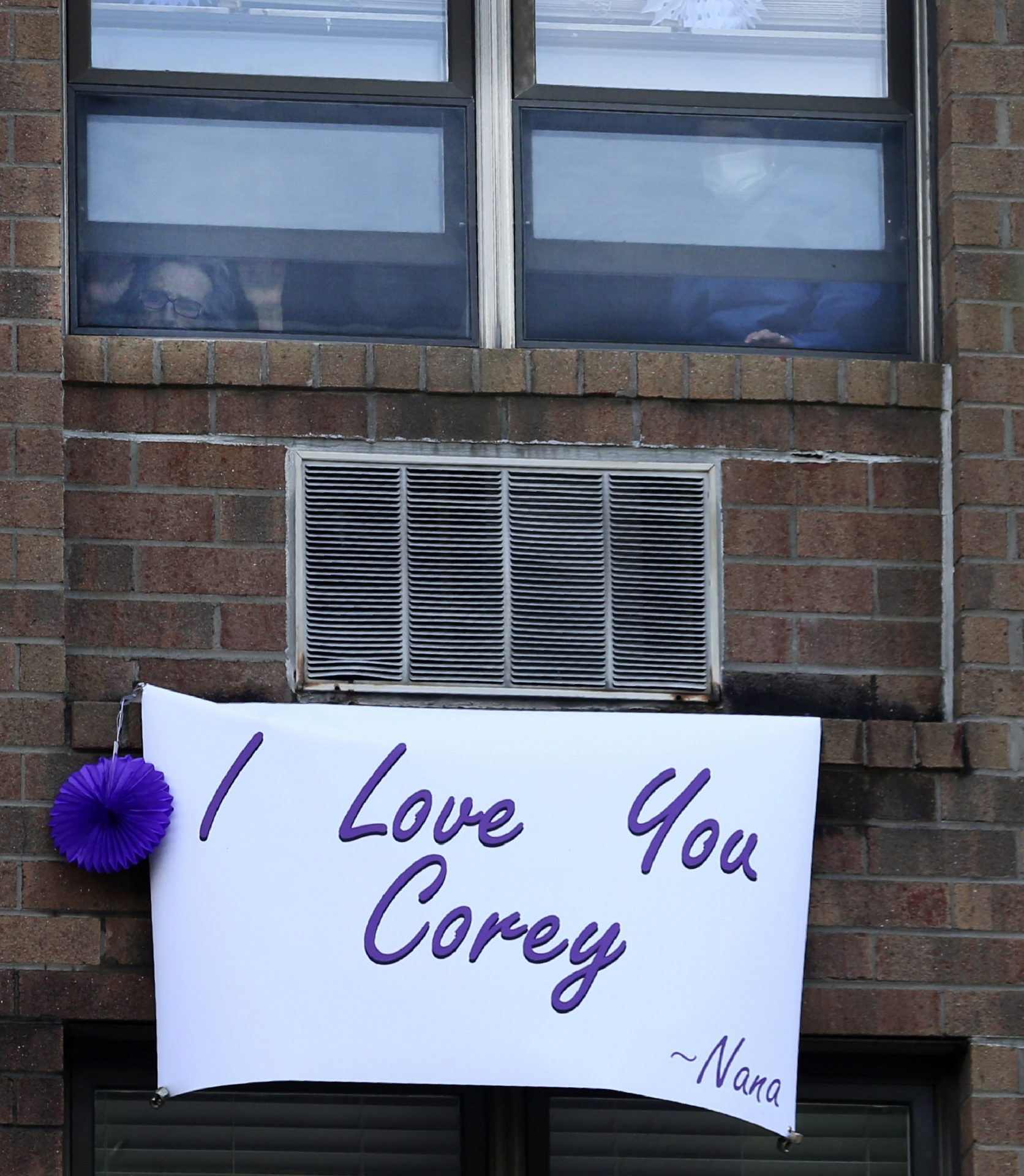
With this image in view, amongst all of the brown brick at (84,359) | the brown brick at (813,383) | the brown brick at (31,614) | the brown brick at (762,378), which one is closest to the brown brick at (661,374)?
the brown brick at (762,378)

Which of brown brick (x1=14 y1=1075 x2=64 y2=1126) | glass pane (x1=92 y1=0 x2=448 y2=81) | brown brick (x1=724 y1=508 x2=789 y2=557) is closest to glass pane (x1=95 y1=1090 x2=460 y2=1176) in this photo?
brown brick (x1=14 y1=1075 x2=64 y2=1126)

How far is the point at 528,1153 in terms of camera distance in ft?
20.7

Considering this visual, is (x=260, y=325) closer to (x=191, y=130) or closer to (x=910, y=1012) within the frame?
(x=191, y=130)

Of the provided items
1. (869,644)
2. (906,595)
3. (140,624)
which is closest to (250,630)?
(140,624)

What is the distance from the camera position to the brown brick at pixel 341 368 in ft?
21.2

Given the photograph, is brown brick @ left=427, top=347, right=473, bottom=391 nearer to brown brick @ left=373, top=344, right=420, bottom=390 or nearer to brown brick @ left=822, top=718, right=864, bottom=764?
brown brick @ left=373, top=344, right=420, bottom=390

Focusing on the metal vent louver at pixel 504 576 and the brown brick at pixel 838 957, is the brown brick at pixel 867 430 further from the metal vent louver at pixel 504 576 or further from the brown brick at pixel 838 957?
the brown brick at pixel 838 957

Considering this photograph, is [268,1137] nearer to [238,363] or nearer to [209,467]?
[209,467]

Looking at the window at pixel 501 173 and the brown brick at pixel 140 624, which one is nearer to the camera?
the brown brick at pixel 140 624

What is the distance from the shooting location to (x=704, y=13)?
23.1 feet

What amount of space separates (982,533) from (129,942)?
8.26 ft

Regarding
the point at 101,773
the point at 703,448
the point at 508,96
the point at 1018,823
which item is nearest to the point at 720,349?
the point at 703,448

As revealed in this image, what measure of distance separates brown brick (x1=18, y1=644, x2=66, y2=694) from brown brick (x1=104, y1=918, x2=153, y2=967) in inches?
24.4

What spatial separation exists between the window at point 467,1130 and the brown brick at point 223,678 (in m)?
0.91
